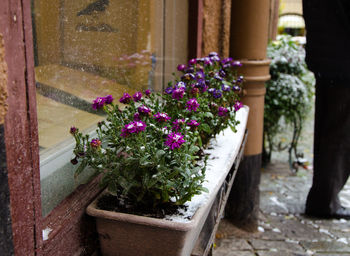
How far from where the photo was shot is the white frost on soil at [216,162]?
1.37 metres

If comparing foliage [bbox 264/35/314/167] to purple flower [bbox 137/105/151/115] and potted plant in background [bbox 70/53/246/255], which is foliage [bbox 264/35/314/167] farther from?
purple flower [bbox 137/105/151/115]

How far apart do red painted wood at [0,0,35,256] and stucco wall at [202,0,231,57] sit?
207cm

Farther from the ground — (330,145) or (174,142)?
(174,142)

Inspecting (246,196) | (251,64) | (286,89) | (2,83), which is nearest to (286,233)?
(246,196)

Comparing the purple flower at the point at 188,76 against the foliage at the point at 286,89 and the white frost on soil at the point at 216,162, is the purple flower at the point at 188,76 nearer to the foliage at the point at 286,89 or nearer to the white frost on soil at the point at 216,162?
the white frost on soil at the point at 216,162

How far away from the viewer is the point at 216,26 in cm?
319

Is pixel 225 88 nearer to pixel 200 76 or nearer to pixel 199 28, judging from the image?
pixel 200 76

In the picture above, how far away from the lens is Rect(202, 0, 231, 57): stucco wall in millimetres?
2969

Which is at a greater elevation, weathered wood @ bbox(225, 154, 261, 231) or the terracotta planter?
the terracotta planter

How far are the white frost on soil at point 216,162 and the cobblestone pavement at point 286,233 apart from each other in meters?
1.17

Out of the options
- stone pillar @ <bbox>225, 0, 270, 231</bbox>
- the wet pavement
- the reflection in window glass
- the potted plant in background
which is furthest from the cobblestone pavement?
the potted plant in background

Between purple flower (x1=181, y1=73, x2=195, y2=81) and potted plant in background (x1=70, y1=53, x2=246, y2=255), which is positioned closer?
potted plant in background (x1=70, y1=53, x2=246, y2=255)

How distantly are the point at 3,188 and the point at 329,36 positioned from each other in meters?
2.89

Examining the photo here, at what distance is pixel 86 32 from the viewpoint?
1.52 metres
